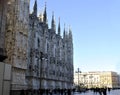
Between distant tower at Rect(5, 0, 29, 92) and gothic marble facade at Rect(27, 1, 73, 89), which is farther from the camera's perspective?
gothic marble facade at Rect(27, 1, 73, 89)

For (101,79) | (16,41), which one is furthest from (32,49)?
(101,79)

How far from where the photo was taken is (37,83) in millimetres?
50594

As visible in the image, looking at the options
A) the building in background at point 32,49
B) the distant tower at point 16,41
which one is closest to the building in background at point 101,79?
the building in background at point 32,49

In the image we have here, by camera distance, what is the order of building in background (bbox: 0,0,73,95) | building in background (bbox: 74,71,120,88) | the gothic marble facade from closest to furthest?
building in background (bbox: 0,0,73,95) < the gothic marble facade < building in background (bbox: 74,71,120,88)

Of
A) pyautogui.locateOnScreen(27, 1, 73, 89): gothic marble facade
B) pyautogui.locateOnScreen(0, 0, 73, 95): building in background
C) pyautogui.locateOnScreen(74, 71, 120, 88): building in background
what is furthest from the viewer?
pyautogui.locateOnScreen(74, 71, 120, 88): building in background

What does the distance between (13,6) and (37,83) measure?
21568 millimetres

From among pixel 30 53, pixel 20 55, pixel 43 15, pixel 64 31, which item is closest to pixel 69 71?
pixel 64 31

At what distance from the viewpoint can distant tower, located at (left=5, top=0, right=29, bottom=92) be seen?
31444 mm

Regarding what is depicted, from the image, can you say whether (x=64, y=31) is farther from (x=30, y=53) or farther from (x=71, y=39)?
(x=30, y=53)

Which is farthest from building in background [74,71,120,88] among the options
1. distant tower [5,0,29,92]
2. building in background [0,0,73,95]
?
distant tower [5,0,29,92]

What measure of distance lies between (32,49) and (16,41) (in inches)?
638

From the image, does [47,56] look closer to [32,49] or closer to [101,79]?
[32,49]

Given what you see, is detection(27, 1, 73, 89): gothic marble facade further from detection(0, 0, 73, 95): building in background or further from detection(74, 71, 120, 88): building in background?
detection(74, 71, 120, 88): building in background

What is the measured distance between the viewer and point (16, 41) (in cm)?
3225
